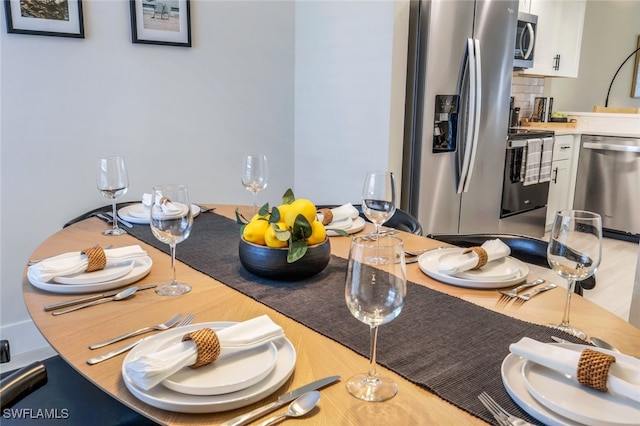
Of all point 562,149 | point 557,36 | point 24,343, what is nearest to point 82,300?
point 24,343

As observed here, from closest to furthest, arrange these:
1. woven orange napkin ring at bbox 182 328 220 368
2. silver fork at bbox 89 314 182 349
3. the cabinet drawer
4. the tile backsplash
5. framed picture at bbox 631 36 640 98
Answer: woven orange napkin ring at bbox 182 328 220 368, silver fork at bbox 89 314 182 349, the cabinet drawer, the tile backsplash, framed picture at bbox 631 36 640 98

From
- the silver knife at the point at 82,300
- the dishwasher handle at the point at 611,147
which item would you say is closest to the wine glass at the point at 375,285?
the silver knife at the point at 82,300

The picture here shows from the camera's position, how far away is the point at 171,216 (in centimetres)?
113

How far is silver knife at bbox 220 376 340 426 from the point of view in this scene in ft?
2.25

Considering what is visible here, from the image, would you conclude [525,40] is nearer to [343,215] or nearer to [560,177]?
[560,177]

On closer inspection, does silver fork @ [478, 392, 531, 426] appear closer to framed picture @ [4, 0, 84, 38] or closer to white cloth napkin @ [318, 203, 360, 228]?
white cloth napkin @ [318, 203, 360, 228]

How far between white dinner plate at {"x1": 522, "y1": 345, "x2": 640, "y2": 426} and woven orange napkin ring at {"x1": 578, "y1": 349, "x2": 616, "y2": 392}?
2cm

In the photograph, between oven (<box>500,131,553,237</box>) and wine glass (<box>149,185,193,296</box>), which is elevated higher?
wine glass (<box>149,185,193,296</box>)

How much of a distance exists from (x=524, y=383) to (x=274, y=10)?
2943 mm

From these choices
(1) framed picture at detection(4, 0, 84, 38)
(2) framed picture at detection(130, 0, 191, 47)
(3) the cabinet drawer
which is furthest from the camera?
(3) the cabinet drawer

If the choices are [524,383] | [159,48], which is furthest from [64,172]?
[524,383]

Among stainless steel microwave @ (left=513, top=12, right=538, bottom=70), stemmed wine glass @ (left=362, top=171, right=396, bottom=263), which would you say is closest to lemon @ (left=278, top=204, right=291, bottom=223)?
stemmed wine glass @ (left=362, top=171, right=396, bottom=263)

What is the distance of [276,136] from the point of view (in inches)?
130

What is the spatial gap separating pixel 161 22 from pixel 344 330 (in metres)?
2.35
